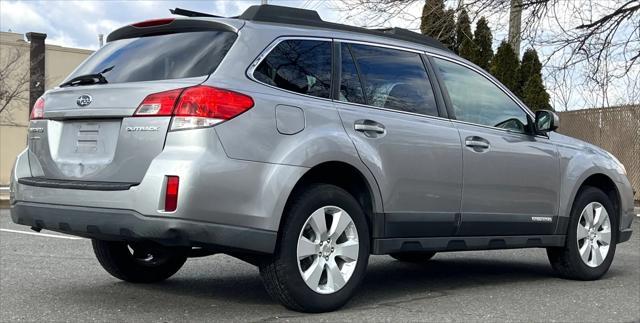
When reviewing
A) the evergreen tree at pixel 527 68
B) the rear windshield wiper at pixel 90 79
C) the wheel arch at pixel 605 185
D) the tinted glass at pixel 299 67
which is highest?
the evergreen tree at pixel 527 68

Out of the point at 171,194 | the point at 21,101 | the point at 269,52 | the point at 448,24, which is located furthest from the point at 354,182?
the point at 21,101

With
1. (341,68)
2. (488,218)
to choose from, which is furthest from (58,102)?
(488,218)

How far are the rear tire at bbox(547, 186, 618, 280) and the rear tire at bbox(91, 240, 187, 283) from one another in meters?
3.24

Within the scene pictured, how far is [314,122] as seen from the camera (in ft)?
16.2

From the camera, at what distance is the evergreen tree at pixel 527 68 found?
1827 cm

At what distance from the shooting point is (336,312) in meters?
5.05

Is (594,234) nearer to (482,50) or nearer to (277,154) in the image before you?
(277,154)

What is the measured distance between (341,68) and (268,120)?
94 centimetres

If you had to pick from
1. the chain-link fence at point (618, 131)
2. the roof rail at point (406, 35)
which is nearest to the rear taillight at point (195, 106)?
the roof rail at point (406, 35)

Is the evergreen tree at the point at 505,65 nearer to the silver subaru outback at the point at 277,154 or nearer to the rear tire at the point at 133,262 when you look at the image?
the silver subaru outback at the point at 277,154

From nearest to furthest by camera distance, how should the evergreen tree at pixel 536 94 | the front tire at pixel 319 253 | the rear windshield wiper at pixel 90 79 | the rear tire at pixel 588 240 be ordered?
1. the front tire at pixel 319 253
2. the rear windshield wiper at pixel 90 79
3. the rear tire at pixel 588 240
4. the evergreen tree at pixel 536 94

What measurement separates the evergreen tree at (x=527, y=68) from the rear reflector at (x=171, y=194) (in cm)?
1486

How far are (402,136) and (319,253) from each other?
1.07 m

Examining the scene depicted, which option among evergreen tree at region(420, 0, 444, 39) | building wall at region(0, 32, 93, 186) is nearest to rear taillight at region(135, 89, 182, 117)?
evergreen tree at region(420, 0, 444, 39)
